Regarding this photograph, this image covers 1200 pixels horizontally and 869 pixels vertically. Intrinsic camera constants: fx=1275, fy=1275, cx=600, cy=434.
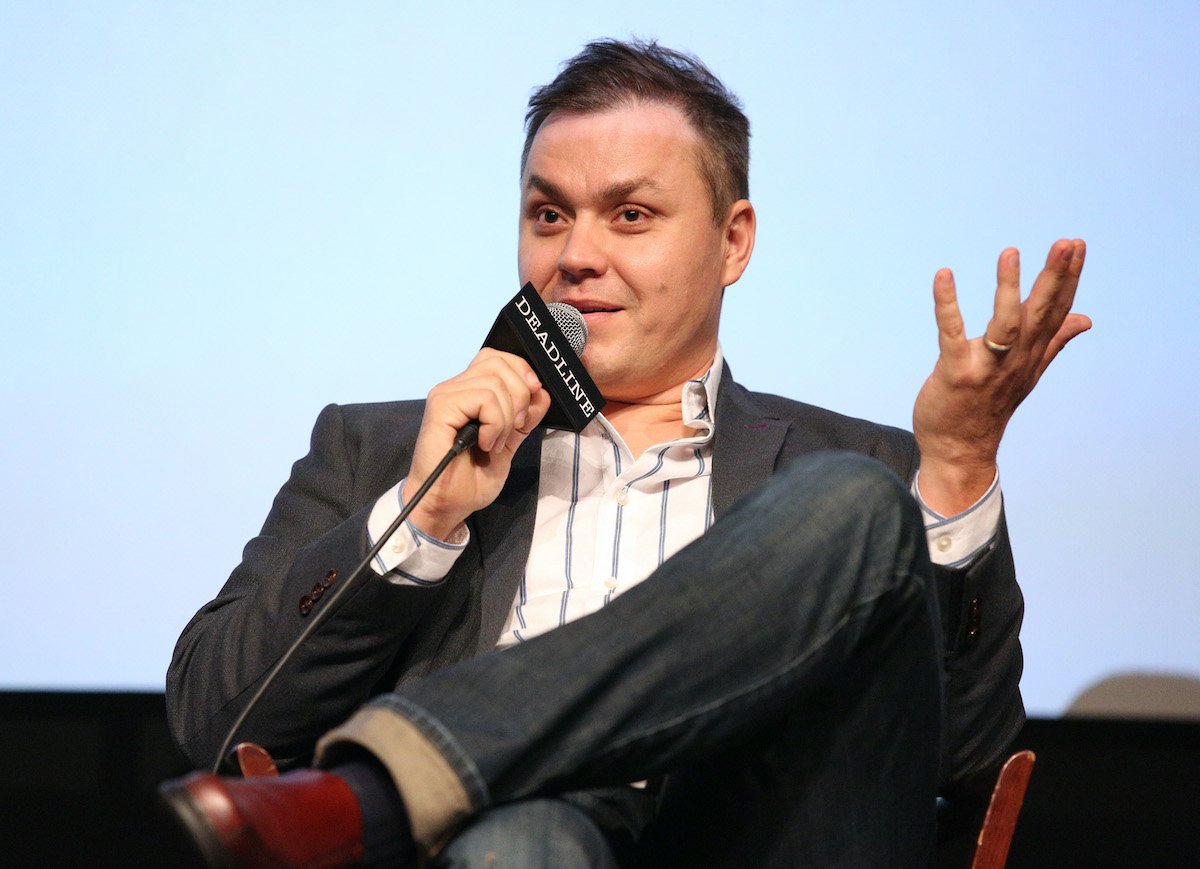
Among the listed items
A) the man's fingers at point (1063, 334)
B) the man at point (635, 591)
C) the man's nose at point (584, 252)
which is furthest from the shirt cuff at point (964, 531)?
the man's nose at point (584, 252)

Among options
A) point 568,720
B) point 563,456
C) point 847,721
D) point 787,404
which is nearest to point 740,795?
point 847,721

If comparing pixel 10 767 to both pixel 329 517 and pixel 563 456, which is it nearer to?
pixel 329 517

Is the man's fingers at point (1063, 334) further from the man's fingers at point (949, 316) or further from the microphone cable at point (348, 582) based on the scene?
the microphone cable at point (348, 582)

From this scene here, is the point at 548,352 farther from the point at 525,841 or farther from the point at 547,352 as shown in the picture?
the point at 525,841

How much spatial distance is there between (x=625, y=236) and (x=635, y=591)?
94 centimetres

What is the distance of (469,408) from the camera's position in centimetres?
142

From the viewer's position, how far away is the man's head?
6.18ft

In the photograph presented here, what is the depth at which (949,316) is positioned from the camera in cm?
135

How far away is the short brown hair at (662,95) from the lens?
1980 mm

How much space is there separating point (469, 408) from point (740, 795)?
1.69ft

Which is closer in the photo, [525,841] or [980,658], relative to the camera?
[525,841]

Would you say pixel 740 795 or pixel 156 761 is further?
pixel 156 761

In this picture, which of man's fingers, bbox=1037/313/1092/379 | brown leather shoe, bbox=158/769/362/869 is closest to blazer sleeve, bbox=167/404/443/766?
brown leather shoe, bbox=158/769/362/869

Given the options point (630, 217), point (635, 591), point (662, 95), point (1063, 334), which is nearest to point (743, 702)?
point (635, 591)
